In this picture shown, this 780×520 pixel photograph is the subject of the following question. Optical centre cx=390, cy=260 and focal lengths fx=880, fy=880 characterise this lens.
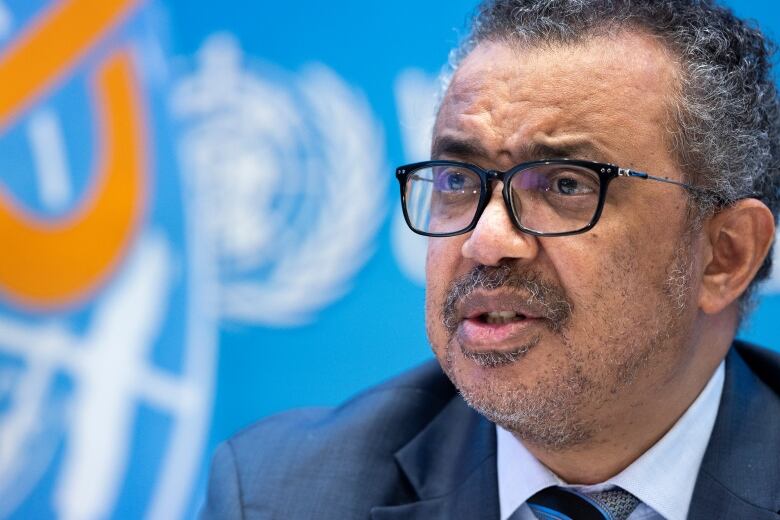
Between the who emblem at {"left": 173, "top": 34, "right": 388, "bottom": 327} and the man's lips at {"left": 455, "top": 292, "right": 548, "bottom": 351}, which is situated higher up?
the who emblem at {"left": 173, "top": 34, "right": 388, "bottom": 327}

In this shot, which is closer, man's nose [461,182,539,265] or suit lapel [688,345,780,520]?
man's nose [461,182,539,265]

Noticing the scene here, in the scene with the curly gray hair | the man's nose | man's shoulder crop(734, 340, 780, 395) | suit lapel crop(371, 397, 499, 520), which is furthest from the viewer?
man's shoulder crop(734, 340, 780, 395)

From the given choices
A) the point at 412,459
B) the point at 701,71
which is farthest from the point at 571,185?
the point at 412,459

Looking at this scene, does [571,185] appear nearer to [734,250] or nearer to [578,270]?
[578,270]

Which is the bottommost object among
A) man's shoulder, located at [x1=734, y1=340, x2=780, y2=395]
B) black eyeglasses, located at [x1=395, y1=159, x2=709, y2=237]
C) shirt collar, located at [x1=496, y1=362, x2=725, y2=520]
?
shirt collar, located at [x1=496, y1=362, x2=725, y2=520]

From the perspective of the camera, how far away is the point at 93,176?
2990 millimetres

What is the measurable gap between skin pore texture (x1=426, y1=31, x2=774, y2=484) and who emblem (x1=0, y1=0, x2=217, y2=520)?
4.63 ft

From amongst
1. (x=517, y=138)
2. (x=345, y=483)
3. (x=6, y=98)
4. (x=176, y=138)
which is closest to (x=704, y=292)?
(x=517, y=138)

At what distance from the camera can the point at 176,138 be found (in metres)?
2.94

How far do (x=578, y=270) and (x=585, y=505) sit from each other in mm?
517

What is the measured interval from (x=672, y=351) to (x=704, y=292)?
0.16 meters

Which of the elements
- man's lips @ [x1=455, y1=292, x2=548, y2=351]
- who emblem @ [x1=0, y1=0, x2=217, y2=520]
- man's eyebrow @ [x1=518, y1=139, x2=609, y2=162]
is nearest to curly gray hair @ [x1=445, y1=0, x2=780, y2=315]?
man's eyebrow @ [x1=518, y1=139, x2=609, y2=162]

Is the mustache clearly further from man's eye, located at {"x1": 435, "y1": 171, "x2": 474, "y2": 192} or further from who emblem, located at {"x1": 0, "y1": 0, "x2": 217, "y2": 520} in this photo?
who emblem, located at {"x1": 0, "y1": 0, "x2": 217, "y2": 520}

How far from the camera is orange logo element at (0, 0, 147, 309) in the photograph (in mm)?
2947
